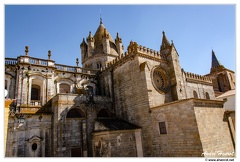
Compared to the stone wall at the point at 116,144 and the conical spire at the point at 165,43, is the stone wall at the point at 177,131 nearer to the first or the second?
the stone wall at the point at 116,144

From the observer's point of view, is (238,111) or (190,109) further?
(190,109)

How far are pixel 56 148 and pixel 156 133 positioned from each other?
872 centimetres

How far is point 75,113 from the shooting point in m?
17.0

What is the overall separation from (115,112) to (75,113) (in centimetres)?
455

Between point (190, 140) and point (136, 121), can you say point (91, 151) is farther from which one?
point (190, 140)

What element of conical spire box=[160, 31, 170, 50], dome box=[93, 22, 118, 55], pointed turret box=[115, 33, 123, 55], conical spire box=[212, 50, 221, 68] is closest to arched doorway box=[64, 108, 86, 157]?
conical spire box=[160, 31, 170, 50]

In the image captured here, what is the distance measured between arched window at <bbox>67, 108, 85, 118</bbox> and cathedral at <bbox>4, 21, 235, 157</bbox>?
0.33 ft

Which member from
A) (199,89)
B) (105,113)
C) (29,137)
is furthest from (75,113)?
(199,89)

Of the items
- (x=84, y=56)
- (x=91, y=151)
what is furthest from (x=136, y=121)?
(x=84, y=56)

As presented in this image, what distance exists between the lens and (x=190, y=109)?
12344 millimetres

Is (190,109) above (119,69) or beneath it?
beneath

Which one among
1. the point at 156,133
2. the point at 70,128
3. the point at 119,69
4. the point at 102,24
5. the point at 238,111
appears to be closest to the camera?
the point at 238,111

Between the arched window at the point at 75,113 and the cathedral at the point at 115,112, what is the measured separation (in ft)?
0.33

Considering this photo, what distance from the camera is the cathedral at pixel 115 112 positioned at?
502 inches
